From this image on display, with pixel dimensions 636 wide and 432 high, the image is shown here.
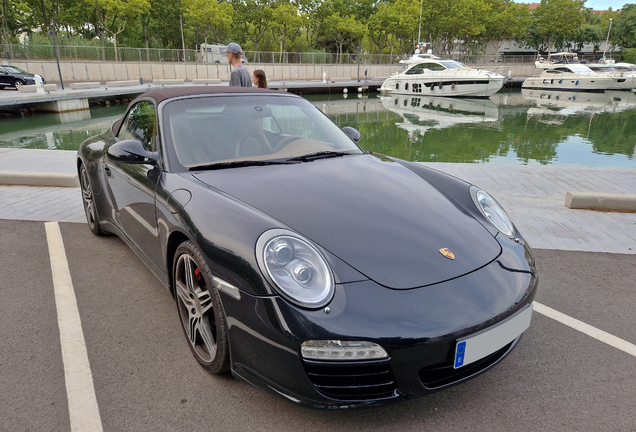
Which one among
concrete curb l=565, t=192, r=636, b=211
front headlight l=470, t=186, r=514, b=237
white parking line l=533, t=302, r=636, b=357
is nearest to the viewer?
front headlight l=470, t=186, r=514, b=237

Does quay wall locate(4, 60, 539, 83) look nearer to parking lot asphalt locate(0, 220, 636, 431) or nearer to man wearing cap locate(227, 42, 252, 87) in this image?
man wearing cap locate(227, 42, 252, 87)

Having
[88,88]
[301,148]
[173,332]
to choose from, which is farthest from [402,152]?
[88,88]

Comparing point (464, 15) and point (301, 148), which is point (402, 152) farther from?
point (464, 15)

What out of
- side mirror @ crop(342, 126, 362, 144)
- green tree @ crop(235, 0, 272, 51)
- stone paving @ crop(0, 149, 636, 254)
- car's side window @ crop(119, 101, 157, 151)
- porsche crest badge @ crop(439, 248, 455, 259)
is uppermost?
green tree @ crop(235, 0, 272, 51)

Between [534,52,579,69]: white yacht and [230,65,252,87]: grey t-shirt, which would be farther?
[534,52,579,69]: white yacht

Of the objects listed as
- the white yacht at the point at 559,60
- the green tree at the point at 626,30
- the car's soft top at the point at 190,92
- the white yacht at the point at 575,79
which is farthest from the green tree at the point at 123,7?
the green tree at the point at 626,30

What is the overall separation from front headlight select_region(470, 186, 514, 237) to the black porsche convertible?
1 centimetres

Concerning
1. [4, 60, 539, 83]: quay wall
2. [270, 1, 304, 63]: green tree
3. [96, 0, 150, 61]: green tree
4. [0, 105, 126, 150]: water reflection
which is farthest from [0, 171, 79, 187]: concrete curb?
[270, 1, 304, 63]: green tree

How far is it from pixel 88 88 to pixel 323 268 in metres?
29.2

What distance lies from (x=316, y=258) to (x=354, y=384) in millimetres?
538

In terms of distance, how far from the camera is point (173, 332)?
2756mm

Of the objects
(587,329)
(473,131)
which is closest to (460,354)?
(587,329)

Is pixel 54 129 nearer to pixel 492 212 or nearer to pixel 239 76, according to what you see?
pixel 239 76

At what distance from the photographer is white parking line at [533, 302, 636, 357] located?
2619 millimetres
